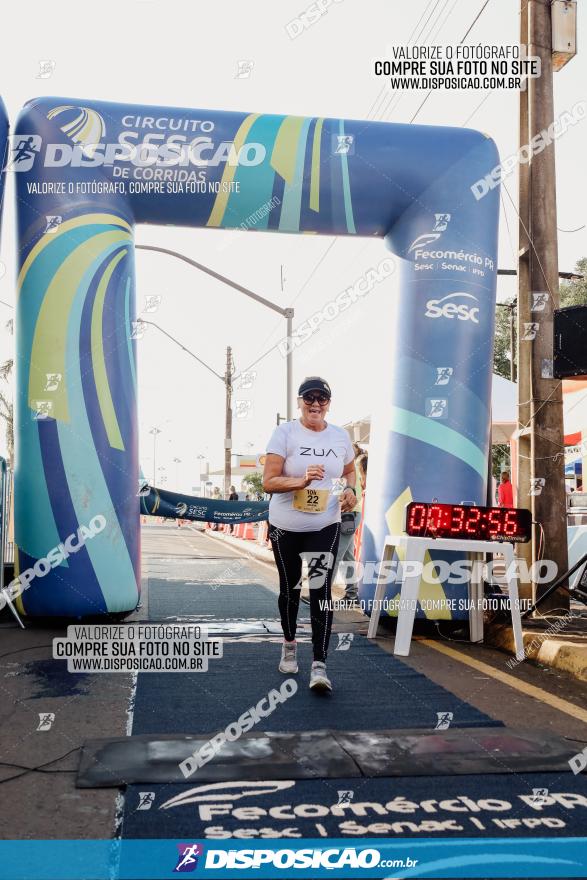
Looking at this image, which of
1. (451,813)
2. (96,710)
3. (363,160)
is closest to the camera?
(451,813)

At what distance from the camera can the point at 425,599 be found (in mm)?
7770

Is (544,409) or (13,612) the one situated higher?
(544,409)

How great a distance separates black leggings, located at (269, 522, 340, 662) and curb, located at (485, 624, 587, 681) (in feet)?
5.95

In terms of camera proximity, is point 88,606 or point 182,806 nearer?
point 182,806

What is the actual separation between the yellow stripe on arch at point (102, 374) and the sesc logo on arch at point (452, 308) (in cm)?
296

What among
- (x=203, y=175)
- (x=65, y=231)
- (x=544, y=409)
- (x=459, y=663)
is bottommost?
(x=459, y=663)

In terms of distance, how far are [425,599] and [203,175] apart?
14.3ft

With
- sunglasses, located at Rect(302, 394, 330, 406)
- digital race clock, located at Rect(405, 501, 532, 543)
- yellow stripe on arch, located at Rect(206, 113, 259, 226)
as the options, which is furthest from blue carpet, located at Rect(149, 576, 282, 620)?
yellow stripe on arch, located at Rect(206, 113, 259, 226)

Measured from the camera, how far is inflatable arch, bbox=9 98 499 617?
786 cm

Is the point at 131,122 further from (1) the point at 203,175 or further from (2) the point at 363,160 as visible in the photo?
(2) the point at 363,160

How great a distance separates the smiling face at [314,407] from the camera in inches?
233

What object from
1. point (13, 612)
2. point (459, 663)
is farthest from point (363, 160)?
point (13, 612)

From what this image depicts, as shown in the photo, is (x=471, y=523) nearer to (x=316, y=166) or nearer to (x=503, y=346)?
(x=316, y=166)

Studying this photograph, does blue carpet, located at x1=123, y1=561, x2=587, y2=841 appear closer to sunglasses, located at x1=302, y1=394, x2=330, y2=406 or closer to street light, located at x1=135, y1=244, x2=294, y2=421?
sunglasses, located at x1=302, y1=394, x2=330, y2=406
